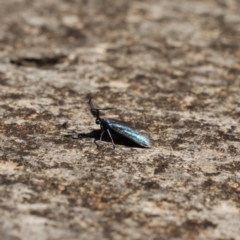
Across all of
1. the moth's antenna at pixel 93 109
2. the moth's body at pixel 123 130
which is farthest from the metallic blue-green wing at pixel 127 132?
the moth's antenna at pixel 93 109

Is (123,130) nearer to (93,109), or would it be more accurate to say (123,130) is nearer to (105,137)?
(105,137)

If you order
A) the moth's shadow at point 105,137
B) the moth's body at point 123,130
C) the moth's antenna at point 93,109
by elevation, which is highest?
the moth's antenna at point 93,109

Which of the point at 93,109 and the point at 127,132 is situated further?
the point at 93,109

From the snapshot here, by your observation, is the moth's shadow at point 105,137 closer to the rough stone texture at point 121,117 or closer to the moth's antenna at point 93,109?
the rough stone texture at point 121,117

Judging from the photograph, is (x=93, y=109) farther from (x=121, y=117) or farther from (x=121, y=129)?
(x=121, y=129)

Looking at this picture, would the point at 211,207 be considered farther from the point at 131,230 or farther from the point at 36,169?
the point at 36,169

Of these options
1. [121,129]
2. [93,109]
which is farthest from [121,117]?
[121,129]

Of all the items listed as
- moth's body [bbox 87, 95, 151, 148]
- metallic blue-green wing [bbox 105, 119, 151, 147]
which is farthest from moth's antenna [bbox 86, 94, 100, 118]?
metallic blue-green wing [bbox 105, 119, 151, 147]

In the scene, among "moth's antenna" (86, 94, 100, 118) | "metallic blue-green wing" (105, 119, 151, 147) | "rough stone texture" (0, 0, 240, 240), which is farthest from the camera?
"moth's antenna" (86, 94, 100, 118)

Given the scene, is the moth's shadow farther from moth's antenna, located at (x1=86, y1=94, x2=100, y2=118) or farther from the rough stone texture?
moth's antenna, located at (x1=86, y1=94, x2=100, y2=118)
